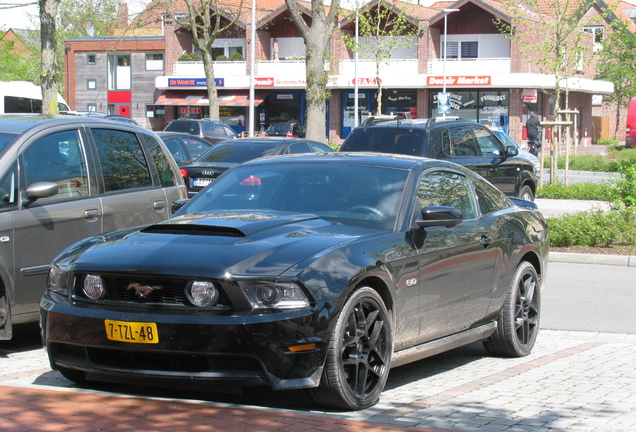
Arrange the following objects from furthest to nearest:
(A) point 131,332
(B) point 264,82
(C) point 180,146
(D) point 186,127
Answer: (B) point 264,82, (D) point 186,127, (C) point 180,146, (A) point 131,332

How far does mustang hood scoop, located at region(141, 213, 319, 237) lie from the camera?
18.4 ft

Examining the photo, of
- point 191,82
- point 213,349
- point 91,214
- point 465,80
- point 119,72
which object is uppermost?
point 119,72

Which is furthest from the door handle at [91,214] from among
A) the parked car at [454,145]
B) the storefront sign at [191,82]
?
the storefront sign at [191,82]

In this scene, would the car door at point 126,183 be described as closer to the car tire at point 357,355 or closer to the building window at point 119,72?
the car tire at point 357,355

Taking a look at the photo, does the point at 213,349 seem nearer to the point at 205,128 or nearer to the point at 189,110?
the point at 205,128

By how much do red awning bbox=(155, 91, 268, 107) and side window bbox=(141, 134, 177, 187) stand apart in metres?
54.7

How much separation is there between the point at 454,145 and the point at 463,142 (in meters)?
0.56

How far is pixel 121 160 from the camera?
8.34 m

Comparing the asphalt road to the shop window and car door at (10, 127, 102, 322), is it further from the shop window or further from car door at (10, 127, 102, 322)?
the shop window

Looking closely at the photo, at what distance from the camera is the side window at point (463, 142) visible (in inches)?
615

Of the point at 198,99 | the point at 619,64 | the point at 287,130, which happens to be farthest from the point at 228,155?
the point at 619,64

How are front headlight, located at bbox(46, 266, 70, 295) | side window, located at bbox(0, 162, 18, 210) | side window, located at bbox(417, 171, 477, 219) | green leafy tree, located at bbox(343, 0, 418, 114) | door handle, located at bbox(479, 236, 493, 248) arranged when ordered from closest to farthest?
front headlight, located at bbox(46, 266, 70, 295) < side window, located at bbox(417, 171, 477, 219) < door handle, located at bbox(479, 236, 493, 248) < side window, located at bbox(0, 162, 18, 210) < green leafy tree, located at bbox(343, 0, 418, 114)

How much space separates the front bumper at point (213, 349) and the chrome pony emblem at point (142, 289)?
103 mm

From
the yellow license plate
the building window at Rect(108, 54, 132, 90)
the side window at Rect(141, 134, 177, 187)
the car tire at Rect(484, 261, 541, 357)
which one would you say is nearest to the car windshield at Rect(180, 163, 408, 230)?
the yellow license plate
